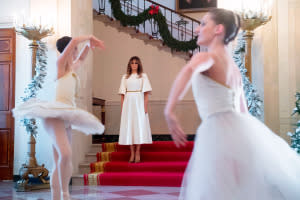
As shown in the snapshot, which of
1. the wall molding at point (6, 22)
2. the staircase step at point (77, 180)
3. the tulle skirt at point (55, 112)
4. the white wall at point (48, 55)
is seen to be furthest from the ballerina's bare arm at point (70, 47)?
the wall molding at point (6, 22)

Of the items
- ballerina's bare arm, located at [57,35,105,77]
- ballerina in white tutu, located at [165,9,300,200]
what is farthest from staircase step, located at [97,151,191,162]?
ballerina in white tutu, located at [165,9,300,200]

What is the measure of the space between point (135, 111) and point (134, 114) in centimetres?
5

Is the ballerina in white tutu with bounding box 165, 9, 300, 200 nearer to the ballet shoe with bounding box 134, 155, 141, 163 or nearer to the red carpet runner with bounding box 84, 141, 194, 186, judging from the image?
the red carpet runner with bounding box 84, 141, 194, 186

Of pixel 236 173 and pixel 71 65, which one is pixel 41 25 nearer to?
pixel 71 65

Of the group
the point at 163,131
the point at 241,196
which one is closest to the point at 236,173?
the point at 241,196

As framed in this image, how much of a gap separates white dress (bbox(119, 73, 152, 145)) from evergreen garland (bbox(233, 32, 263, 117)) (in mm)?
1730

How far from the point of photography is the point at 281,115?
5730 millimetres

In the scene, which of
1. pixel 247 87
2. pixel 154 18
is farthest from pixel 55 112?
pixel 154 18

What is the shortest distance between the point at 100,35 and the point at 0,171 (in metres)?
4.25

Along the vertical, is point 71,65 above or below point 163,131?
above

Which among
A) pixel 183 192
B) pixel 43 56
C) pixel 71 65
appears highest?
pixel 43 56

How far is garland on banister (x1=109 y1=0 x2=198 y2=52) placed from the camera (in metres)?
9.44

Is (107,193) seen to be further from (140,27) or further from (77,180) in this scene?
(140,27)

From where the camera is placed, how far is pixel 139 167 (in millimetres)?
6141
